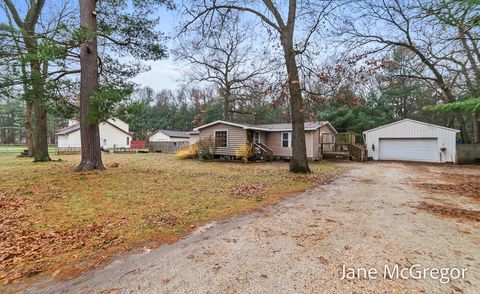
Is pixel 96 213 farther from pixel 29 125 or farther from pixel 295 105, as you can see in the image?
pixel 29 125

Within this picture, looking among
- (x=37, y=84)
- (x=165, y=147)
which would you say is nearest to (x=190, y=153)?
(x=37, y=84)

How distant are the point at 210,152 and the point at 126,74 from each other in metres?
8.65

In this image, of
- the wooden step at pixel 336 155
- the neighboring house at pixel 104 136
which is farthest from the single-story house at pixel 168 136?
the wooden step at pixel 336 155

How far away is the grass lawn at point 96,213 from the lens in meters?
2.89

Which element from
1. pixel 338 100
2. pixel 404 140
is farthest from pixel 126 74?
pixel 404 140

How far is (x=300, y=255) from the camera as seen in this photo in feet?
9.55

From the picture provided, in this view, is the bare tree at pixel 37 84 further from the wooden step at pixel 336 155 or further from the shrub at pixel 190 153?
the wooden step at pixel 336 155

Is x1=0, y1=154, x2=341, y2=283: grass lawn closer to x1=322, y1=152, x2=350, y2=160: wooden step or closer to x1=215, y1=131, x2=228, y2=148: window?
x1=215, y1=131, x2=228, y2=148: window

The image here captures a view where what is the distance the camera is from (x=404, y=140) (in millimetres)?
17375

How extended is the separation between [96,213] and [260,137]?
47.9 feet

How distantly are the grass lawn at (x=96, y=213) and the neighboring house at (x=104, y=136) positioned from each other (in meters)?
24.8

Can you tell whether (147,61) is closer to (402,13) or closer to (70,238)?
(70,238)

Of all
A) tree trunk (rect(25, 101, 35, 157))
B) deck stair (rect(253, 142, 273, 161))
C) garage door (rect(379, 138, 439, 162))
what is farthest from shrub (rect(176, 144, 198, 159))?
garage door (rect(379, 138, 439, 162))

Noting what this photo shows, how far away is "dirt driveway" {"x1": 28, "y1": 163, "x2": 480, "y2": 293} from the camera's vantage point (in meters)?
2.29
